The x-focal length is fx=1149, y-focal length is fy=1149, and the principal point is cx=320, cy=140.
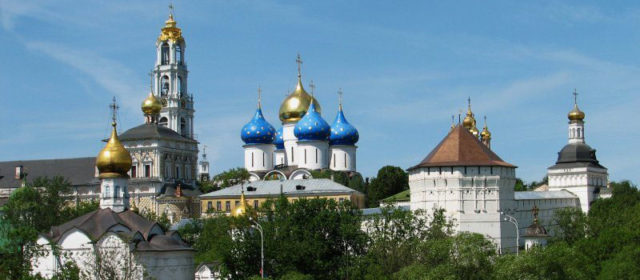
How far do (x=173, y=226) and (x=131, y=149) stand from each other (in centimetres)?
1184

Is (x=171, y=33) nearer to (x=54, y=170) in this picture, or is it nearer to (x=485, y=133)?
(x=54, y=170)

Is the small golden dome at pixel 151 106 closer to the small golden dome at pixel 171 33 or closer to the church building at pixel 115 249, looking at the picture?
the small golden dome at pixel 171 33

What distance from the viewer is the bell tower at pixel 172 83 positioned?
81.6 m

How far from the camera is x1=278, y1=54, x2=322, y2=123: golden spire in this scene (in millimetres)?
78188

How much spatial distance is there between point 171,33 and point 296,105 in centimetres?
1149

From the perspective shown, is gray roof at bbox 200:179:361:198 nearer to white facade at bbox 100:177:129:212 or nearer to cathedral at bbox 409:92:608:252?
cathedral at bbox 409:92:608:252

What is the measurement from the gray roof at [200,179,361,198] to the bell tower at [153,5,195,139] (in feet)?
41.4

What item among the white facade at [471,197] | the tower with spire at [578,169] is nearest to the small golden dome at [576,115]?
the tower with spire at [578,169]

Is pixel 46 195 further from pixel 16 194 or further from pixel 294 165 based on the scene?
pixel 294 165

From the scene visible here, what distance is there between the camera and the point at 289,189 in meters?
68.1

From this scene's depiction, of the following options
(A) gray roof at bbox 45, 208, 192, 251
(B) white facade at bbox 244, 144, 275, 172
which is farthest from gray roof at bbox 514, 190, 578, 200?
(A) gray roof at bbox 45, 208, 192, 251

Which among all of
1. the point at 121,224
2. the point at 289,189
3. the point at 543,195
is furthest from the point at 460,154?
the point at 289,189

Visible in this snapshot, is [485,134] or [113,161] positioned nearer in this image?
[113,161]

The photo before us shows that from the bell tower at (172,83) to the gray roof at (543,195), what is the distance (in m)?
27.9
